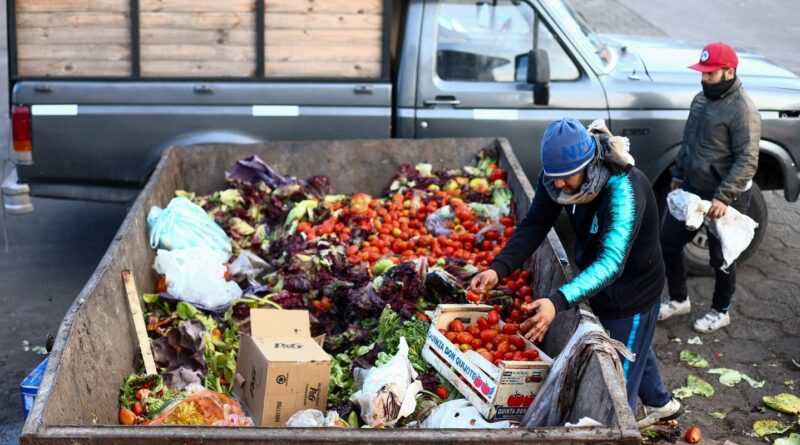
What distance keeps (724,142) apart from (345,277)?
9.55 ft

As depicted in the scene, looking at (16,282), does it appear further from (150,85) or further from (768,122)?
(768,122)

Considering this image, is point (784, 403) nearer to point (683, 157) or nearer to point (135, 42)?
point (683, 157)

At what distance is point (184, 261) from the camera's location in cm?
620

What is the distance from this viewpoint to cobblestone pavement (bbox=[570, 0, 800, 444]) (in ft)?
19.8

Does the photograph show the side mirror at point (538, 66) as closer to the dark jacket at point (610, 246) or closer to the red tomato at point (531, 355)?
the dark jacket at point (610, 246)

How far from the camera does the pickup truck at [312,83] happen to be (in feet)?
24.0

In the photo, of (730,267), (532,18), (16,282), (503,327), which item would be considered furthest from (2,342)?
(730,267)

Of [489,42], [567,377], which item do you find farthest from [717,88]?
[567,377]

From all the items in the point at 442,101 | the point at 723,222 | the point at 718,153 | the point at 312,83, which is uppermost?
the point at 312,83

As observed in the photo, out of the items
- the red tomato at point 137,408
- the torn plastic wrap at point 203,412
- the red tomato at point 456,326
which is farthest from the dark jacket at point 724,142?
the red tomato at point 137,408

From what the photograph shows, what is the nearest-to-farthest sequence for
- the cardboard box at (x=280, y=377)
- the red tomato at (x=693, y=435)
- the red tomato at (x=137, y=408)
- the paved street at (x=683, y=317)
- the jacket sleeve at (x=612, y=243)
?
the jacket sleeve at (x=612, y=243), the cardboard box at (x=280, y=377), the red tomato at (x=137, y=408), the red tomato at (x=693, y=435), the paved street at (x=683, y=317)

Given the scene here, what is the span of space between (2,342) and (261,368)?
3224 mm

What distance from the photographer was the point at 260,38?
24.2ft

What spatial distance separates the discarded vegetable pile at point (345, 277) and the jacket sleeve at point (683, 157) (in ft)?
4.32
